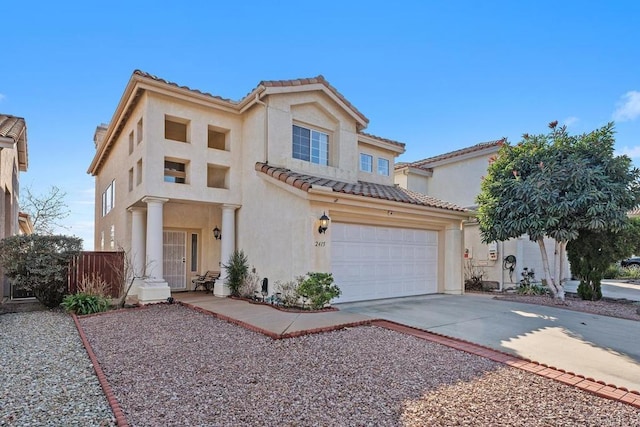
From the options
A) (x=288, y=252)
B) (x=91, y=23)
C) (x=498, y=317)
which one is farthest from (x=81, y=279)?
(x=498, y=317)

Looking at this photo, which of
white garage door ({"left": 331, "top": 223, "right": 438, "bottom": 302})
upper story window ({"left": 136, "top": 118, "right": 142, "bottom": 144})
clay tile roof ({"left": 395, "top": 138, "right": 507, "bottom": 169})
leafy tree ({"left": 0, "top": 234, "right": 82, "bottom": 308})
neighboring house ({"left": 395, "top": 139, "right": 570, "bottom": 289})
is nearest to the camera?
leafy tree ({"left": 0, "top": 234, "right": 82, "bottom": 308})

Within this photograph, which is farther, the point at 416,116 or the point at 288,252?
the point at 416,116

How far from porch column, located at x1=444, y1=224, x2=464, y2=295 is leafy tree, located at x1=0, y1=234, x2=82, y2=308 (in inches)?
508

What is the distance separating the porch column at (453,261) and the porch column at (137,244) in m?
10.9

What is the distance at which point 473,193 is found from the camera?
18203mm

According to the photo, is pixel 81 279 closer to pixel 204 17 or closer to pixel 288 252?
pixel 288 252

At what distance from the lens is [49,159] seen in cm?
2442

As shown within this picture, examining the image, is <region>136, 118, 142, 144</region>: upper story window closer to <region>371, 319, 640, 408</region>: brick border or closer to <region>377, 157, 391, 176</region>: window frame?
<region>377, 157, 391, 176</region>: window frame

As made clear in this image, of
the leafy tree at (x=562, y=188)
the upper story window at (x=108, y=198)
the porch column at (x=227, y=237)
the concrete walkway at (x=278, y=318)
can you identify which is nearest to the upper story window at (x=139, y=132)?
→ the porch column at (x=227, y=237)

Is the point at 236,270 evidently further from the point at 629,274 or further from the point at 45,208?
the point at 629,274

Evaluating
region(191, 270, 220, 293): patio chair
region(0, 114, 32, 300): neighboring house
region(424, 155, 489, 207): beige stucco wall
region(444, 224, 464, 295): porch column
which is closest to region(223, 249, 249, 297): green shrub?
region(191, 270, 220, 293): patio chair

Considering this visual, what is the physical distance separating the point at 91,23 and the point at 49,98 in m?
6.01

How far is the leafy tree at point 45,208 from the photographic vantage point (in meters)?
27.1

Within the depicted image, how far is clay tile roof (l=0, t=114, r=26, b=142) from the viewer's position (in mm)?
10121
